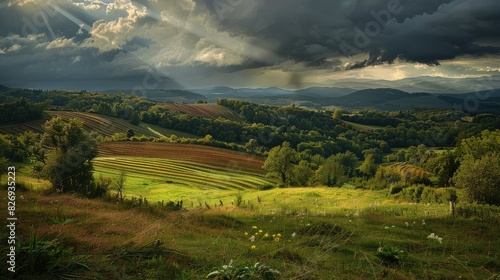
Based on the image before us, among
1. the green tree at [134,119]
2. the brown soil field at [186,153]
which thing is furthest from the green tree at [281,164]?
the green tree at [134,119]

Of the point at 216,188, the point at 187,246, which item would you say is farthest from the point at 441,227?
the point at 216,188

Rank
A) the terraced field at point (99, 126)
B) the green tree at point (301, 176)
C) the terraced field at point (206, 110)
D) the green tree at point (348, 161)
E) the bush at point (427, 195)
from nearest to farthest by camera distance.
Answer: the bush at point (427, 195) < the green tree at point (301, 176) < the terraced field at point (99, 126) < the green tree at point (348, 161) < the terraced field at point (206, 110)

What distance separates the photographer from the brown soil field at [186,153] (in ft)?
276

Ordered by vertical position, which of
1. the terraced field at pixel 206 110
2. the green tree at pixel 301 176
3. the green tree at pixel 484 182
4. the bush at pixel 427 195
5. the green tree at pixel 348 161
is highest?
the terraced field at pixel 206 110

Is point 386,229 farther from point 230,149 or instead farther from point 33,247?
point 230,149

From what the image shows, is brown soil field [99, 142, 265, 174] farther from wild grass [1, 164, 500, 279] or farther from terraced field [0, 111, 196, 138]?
wild grass [1, 164, 500, 279]

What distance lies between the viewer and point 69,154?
3403 centimetres

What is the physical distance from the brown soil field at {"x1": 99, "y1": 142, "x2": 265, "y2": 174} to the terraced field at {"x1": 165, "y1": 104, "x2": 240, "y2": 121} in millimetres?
59057

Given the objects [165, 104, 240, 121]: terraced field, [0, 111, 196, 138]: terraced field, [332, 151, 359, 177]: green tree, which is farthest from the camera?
[165, 104, 240, 121]: terraced field

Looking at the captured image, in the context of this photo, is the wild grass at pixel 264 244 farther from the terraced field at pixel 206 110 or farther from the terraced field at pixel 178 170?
the terraced field at pixel 206 110

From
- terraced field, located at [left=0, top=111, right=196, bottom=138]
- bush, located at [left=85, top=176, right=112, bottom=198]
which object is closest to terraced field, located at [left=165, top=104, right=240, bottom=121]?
terraced field, located at [left=0, top=111, right=196, bottom=138]

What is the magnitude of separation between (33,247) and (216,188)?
2265 inches

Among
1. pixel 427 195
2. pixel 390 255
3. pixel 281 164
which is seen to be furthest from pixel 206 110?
pixel 390 255

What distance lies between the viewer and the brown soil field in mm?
84044
